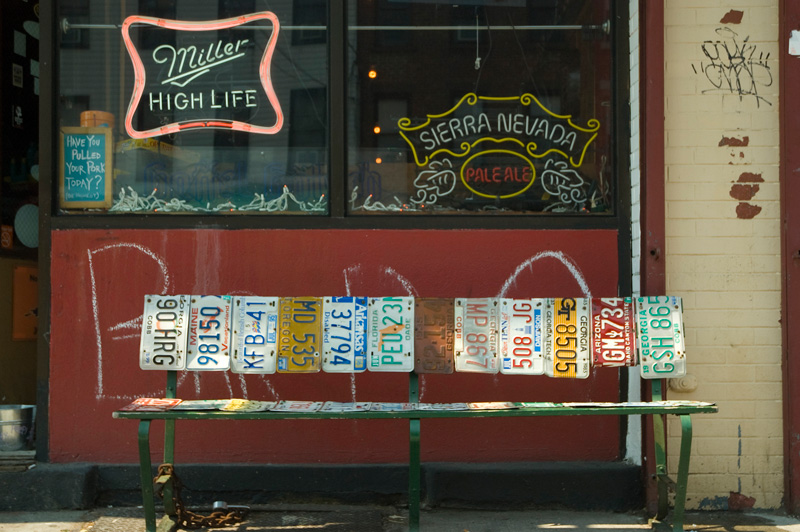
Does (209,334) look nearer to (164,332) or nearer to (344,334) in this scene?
(164,332)

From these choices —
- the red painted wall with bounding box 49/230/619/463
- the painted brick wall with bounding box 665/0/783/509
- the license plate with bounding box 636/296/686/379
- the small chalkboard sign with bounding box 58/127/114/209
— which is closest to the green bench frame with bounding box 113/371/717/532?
the license plate with bounding box 636/296/686/379

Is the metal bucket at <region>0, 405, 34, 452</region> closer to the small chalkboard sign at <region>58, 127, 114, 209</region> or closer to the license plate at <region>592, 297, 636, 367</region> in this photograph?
the small chalkboard sign at <region>58, 127, 114, 209</region>

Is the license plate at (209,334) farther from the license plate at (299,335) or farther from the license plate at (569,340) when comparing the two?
the license plate at (569,340)

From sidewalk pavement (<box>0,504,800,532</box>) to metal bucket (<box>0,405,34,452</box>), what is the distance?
48 centimetres

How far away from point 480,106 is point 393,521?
94.3 inches

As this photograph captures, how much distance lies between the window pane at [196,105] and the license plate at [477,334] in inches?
45.8

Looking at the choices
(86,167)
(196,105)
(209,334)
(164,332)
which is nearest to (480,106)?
(196,105)

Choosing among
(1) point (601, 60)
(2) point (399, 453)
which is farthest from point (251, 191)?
(1) point (601, 60)

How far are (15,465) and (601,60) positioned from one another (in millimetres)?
4027

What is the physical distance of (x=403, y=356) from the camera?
416cm

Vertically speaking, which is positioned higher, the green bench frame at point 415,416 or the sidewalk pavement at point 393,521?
the green bench frame at point 415,416

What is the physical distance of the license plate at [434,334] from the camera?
4195 millimetres

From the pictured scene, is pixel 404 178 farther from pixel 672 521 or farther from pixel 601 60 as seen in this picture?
pixel 672 521

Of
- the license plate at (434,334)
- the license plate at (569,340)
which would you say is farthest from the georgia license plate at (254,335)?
the license plate at (569,340)
